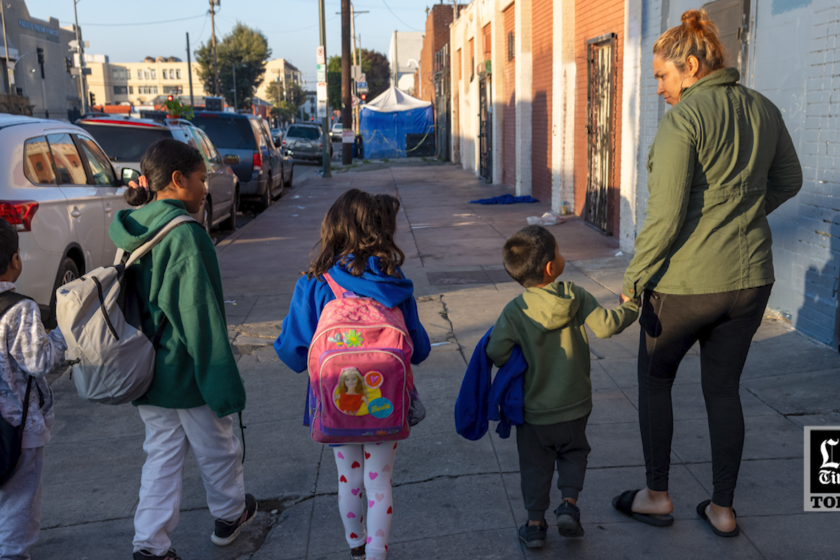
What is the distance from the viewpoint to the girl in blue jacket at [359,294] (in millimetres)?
2641

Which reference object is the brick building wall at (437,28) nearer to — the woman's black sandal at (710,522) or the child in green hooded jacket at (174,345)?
the child in green hooded jacket at (174,345)

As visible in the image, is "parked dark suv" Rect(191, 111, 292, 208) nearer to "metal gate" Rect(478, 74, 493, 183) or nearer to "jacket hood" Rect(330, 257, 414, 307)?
"metal gate" Rect(478, 74, 493, 183)

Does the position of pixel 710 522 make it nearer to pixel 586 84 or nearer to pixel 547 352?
pixel 547 352

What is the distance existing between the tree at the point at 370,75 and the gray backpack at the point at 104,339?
8632 centimetres

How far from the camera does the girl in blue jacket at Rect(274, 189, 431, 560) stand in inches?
→ 104

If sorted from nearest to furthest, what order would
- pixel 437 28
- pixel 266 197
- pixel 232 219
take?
pixel 232 219
pixel 266 197
pixel 437 28

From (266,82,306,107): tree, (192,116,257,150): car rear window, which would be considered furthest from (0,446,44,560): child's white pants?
Answer: (266,82,306,107): tree

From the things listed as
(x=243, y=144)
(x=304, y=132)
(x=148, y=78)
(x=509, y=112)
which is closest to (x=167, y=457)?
(x=243, y=144)

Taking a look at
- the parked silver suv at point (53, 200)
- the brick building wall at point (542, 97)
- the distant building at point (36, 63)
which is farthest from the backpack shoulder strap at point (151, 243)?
the distant building at point (36, 63)

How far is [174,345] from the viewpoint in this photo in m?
2.79

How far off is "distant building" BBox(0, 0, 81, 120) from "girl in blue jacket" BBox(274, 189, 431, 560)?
45894mm

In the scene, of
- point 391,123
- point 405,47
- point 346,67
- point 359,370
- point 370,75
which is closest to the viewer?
point 359,370

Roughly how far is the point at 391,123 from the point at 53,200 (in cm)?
3198

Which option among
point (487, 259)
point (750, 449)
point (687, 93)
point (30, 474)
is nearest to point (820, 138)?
point (750, 449)
